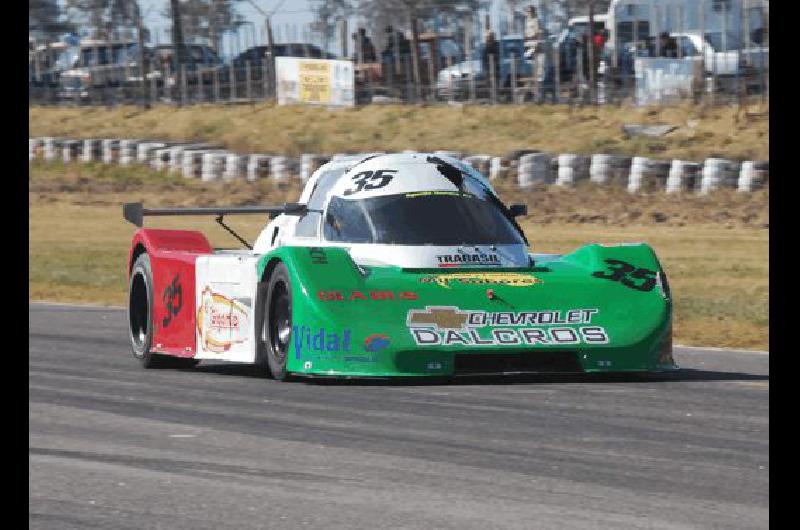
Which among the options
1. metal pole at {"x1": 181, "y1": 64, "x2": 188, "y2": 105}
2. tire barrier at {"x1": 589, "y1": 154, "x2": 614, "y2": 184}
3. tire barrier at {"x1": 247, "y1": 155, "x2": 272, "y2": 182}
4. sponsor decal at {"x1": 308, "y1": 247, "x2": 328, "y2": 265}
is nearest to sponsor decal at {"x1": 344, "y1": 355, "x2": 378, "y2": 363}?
sponsor decal at {"x1": 308, "y1": 247, "x2": 328, "y2": 265}

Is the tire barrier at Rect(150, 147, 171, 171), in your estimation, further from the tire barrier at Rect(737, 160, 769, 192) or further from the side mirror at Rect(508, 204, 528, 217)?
the side mirror at Rect(508, 204, 528, 217)

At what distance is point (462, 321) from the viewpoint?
34.7 feet

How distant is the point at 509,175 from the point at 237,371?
59.3 feet

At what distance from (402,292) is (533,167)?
1899 cm

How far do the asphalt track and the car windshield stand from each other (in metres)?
1.06

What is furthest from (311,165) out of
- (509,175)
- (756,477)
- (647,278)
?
(756,477)

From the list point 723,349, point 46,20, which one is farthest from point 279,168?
point 46,20

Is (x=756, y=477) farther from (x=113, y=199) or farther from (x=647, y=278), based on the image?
(x=113, y=199)

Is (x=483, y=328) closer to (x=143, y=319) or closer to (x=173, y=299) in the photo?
(x=173, y=299)

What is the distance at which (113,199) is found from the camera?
36.1 m

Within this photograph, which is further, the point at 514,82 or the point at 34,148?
the point at 34,148

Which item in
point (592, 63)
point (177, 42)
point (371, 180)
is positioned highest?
point (177, 42)

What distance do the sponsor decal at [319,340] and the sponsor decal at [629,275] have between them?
166 cm
